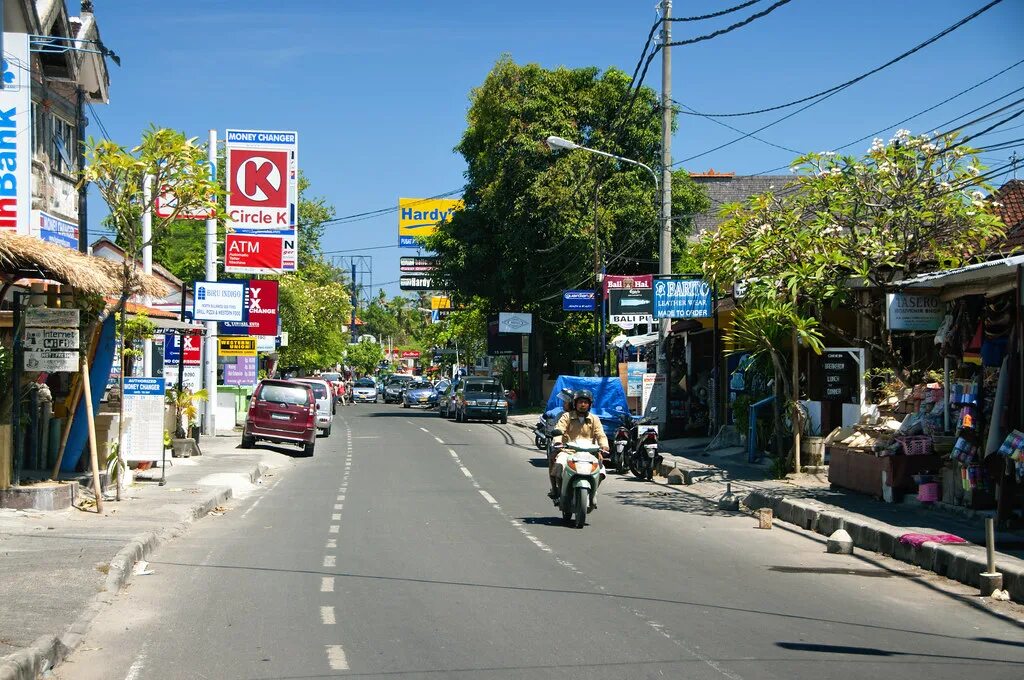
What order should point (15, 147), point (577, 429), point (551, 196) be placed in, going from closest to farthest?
point (577, 429) → point (15, 147) → point (551, 196)

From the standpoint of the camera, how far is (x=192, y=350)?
1223 inches

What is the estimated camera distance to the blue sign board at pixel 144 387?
1798 cm

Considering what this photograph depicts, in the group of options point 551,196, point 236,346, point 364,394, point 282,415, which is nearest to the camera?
point 282,415

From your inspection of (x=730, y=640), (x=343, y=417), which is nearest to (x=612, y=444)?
(x=730, y=640)

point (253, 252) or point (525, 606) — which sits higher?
point (253, 252)

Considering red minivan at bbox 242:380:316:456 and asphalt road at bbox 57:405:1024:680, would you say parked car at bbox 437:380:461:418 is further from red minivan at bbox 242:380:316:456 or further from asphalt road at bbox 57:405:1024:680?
asphalt road at bbox 57:405:1024:680

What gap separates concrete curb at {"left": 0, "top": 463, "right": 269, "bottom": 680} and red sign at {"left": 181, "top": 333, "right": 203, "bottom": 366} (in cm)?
1463

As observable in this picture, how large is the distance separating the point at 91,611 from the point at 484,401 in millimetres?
39007

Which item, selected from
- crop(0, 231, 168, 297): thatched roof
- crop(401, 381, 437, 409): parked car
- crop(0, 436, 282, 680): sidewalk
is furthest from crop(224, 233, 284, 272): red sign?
crop(401, 381, 437, 409): parked car

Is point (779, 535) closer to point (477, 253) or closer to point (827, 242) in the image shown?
point (827, 242)

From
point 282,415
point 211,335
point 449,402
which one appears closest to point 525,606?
point 282,415

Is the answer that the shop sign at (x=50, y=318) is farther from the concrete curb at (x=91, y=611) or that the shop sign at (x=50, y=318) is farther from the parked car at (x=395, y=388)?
the parked car at (x=395, y=388)

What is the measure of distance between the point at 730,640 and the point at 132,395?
12.8 metres

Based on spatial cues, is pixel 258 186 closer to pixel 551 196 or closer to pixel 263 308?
pixel 263 308
